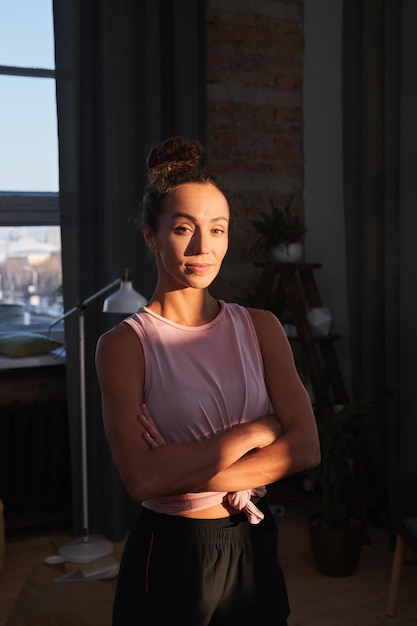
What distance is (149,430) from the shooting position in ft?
4.28

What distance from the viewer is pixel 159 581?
4.19 ft

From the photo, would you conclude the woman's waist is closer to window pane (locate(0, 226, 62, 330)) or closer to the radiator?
the radiator

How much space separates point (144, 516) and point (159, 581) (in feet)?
0.40

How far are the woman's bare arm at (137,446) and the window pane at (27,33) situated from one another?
9.59 feet

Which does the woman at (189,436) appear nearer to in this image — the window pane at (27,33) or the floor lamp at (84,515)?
the floor lamp at (84,515)

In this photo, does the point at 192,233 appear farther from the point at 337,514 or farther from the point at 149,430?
the point at 337,514

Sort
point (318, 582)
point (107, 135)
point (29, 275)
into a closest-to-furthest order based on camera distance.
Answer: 1. point (318, 582)
2. point (107, 135)
3. point (29, 275)

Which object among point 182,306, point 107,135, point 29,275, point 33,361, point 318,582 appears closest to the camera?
point 182,306

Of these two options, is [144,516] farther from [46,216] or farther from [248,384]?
[46,216]

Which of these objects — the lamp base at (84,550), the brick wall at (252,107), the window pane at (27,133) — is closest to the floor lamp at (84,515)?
the lamp base at (84,550)

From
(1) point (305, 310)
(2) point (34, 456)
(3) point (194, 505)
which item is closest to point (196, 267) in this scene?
(3) point (194, 505)

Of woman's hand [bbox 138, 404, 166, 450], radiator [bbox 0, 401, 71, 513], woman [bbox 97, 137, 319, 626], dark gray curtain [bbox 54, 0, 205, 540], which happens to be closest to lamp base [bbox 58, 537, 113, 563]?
dark gray curtain [bbox 54, 0, 205, 540]

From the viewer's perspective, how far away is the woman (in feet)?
4.22

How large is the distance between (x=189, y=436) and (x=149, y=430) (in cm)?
8
